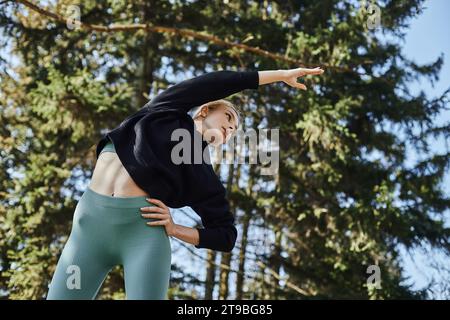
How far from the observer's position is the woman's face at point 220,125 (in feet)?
8.14

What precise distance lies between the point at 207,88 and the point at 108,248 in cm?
68

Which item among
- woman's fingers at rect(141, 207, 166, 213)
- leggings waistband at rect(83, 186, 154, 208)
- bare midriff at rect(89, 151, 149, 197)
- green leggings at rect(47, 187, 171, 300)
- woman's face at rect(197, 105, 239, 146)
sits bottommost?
green leggings at rect(47, 187, 171, 300)

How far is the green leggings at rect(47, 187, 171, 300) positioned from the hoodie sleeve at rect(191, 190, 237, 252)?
0.60 feet

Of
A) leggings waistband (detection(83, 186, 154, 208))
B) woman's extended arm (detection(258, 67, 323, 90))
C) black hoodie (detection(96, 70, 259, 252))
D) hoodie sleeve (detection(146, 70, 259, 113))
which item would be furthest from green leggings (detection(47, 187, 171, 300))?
woman's extended arm (detection(258, 67, 323, 90))

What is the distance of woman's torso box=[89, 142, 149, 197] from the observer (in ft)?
7.36

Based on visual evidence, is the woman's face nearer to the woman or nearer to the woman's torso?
the woman

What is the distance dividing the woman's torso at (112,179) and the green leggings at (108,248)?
0.03 m

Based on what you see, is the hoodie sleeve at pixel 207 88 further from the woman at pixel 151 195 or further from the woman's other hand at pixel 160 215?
the woman's other hand at pixel 160 215

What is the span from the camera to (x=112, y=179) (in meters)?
2.28

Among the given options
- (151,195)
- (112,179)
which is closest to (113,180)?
(112,179)

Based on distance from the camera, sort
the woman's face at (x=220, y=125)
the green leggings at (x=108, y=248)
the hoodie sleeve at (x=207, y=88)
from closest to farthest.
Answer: the green leggings at (x=108, y=248)
the hoodie sleeve at (x=207, y=88)
the woman's face at (x=220, y=125)

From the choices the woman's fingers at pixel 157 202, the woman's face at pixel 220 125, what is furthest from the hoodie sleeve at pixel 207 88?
the woman's fingers at pixel 157 202
